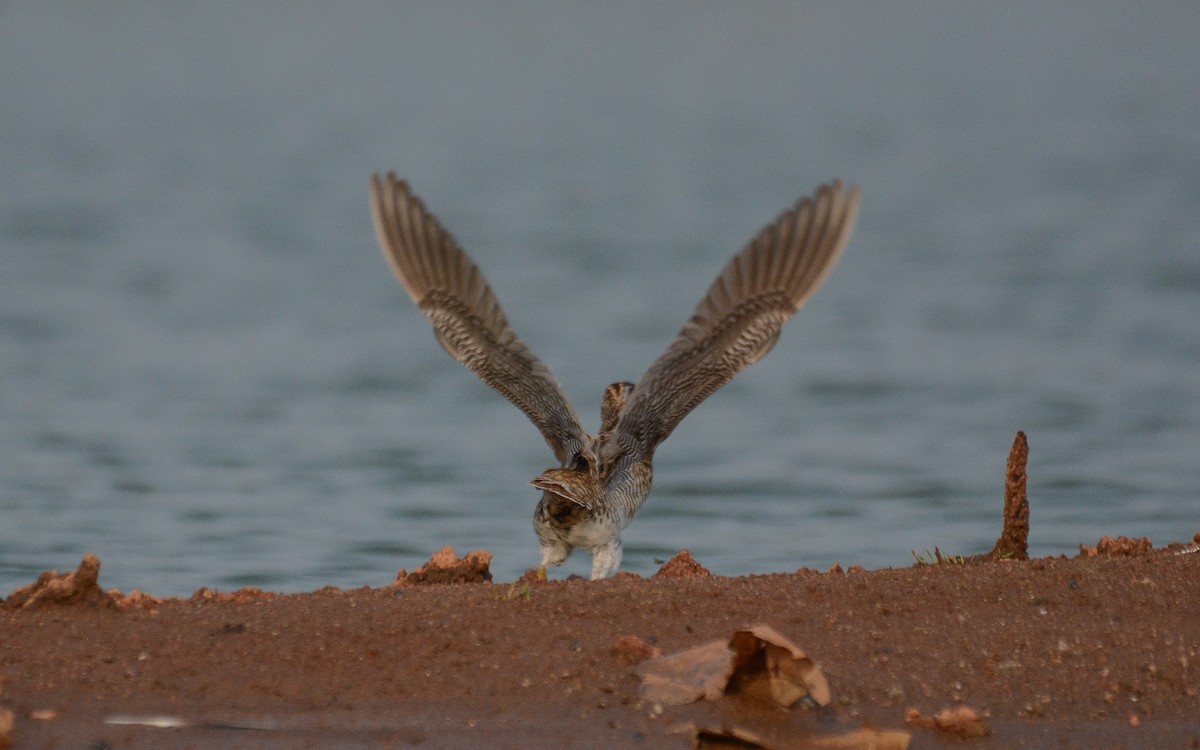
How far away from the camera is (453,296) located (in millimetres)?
8805

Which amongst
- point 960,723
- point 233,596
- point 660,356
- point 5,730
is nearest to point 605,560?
point 660,356

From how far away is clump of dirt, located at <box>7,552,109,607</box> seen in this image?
233 inches

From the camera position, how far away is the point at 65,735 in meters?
4.92

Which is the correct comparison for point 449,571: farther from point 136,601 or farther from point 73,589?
point 73,589

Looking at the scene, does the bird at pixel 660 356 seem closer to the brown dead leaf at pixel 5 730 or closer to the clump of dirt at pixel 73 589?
the clump of dirt at pixel 73 589

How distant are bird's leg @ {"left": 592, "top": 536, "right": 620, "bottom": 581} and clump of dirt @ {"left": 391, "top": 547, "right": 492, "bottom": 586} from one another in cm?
127

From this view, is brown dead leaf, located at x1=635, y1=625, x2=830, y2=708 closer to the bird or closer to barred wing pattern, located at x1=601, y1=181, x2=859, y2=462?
the bird

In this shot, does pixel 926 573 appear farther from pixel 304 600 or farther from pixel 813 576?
pixel 304 600

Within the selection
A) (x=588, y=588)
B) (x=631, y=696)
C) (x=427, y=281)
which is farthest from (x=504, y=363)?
(x=631, y=696)

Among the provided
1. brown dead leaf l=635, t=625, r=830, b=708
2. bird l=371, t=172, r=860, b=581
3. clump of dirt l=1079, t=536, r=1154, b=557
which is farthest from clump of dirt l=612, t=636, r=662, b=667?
bird l=371, t=172, r=860, b=581

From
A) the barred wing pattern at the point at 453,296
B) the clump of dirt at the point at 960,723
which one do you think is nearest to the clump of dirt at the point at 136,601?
the barred wing pattern at the point at 453,296

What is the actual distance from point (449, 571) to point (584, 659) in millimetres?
1643

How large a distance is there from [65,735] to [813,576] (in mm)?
2928

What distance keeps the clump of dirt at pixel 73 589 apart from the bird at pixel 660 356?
113 inches
